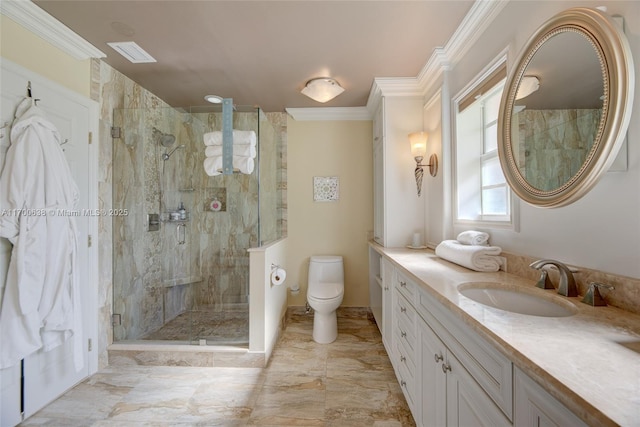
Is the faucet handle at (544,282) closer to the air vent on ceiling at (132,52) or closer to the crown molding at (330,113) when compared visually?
the crown molding at (330,113)

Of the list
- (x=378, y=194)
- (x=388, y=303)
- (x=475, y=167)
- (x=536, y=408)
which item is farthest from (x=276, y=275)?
(x=536, y=408)

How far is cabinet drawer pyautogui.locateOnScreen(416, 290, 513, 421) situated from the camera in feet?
2.17

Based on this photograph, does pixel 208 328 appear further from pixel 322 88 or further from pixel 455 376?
pixel 322 88

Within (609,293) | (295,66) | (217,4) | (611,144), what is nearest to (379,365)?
(609,293)

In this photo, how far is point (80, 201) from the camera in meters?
1.79

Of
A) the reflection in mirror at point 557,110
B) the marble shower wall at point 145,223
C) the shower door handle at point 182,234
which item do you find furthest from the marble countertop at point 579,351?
the shower door handle at point 182,234

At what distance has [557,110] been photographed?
0.99m

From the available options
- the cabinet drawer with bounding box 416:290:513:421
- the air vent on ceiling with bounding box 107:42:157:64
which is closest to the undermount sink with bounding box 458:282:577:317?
the cabinet drawer with bounding box 416:290:513:421

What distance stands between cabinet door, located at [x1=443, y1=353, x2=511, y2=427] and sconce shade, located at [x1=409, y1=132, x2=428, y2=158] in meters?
1.73

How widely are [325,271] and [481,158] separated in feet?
5.87

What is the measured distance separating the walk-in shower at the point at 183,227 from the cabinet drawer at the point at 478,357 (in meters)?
1.59

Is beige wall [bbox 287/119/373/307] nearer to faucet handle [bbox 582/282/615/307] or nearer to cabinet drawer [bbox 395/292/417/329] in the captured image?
cabinet drawer [bbox 395/292/417/329]

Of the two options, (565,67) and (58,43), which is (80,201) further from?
(565,67)

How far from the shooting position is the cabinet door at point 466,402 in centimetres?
72
